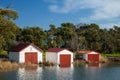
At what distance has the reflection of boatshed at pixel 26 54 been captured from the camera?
52.8 m

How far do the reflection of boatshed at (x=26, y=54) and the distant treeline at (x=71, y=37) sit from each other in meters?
14.5

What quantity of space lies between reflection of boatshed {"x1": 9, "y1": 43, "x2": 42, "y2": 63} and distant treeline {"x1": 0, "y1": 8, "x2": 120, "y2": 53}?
47.6 ft

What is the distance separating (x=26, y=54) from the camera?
176 feet

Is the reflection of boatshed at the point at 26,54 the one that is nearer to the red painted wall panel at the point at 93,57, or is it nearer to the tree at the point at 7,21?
the tree at the point at 7,21

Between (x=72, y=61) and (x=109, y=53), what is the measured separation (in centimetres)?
2796

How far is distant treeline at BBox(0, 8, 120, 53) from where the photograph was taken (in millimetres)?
74125

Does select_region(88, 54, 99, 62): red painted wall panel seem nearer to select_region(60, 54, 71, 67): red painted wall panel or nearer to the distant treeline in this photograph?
select_region(60, 54, 71, 67): red painted wall panel

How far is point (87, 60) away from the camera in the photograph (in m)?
63.8

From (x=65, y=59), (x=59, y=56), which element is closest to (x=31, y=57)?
(x=59, y=56)

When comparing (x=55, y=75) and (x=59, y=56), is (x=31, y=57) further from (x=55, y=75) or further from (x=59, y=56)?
(x=55, y=75)

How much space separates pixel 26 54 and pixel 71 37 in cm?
2877

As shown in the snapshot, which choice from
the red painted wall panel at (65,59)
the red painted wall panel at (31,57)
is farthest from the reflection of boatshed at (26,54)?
the red painted wall panel at (65,59)

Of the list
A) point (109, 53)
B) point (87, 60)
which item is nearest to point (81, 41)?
point (109, 53)

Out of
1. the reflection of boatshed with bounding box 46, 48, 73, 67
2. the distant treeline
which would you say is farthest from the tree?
the distant treeline
